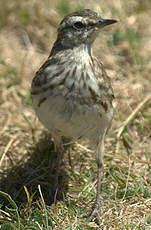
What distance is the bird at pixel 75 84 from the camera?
358 centimetres

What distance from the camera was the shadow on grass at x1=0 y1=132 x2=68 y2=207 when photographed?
14.0 ft

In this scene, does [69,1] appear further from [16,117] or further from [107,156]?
[107,156]

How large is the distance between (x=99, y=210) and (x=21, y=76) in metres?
2.65

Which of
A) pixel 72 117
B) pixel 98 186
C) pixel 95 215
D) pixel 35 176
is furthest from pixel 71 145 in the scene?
pixel 72 117

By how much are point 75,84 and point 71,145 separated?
1405 mm

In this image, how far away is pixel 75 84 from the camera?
357cm

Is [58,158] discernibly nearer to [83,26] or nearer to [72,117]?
[72,117]

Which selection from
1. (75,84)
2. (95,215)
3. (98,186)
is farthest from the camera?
(98,186)

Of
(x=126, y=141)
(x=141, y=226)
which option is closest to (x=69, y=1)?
(x=126, y=141)

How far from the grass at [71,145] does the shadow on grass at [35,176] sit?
0.01 metres

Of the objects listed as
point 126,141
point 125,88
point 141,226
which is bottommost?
point 141,226

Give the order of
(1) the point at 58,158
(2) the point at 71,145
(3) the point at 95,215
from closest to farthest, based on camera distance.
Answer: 1. (3) the point at 95,215
2. (1) the point at 58,158
3. (2) the point at 71,145

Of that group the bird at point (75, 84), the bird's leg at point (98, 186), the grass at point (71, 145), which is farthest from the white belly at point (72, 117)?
the grass at point (71, 145)

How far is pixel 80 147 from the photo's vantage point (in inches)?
189
